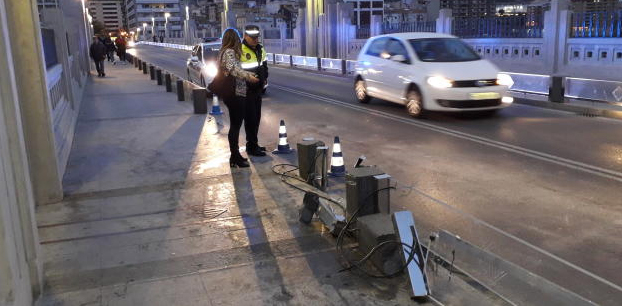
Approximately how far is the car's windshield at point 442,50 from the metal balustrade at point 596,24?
8.47 m

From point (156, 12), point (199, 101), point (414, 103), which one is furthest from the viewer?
point (156, 12)

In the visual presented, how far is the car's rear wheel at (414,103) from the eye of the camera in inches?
Result: 472

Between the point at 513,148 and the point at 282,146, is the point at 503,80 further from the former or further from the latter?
the point at 282,146

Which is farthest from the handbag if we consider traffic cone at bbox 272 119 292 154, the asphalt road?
the asphalt road

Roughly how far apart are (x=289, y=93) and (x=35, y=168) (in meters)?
12.0

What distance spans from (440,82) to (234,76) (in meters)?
5.46

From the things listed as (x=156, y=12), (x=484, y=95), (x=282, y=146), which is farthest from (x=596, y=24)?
(x=156, y=12)

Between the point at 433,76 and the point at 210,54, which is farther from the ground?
the point at 210,54

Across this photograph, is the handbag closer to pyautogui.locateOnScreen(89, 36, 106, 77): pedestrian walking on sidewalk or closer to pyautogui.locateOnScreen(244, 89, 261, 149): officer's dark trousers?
pyautogui.locateOnScreen(244, 89, 261, 149): officer's dark trousers

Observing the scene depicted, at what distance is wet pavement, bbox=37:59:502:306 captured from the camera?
407 centimetres

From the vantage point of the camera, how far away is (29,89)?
20.0 feet

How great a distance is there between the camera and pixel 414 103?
12125mm

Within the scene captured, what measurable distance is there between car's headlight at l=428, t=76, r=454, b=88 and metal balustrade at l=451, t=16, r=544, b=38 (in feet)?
38.7

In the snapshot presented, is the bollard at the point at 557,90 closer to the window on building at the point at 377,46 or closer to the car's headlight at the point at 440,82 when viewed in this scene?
the car's headlight at the point at 440,82
